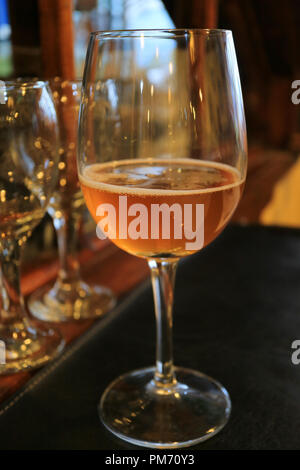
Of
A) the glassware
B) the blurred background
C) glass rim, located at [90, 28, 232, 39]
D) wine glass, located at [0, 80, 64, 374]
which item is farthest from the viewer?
the blurred background

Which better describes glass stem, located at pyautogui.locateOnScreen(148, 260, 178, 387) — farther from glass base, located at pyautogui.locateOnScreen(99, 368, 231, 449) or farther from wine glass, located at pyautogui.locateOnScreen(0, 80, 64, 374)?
wine glass, located at pyautogui.locateOnScreen(0, 80, 64, 374)

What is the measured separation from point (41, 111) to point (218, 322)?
33cm

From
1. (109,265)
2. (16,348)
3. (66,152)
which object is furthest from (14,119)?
(109,265)

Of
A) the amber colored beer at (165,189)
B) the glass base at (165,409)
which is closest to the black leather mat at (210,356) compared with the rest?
the glass base at (165,409)

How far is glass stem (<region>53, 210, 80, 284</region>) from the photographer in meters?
0.78

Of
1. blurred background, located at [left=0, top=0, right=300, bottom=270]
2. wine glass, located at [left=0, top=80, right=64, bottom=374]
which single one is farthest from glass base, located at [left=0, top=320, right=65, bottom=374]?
blurred background, located at [left=0, top=0, right=300, bottom=270]

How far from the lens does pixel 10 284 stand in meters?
0.66

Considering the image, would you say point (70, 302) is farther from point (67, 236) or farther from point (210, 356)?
point (210, 356)

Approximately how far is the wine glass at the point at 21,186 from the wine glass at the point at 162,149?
0.28ft

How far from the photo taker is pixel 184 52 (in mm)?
469

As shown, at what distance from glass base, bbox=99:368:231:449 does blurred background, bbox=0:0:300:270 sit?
408mm

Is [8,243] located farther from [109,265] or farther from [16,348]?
[109,265]

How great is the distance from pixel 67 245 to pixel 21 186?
0.73ft

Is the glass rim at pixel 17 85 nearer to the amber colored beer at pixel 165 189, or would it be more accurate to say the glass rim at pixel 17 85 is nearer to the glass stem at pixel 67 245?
the amber colored beer at pixel 165 189
